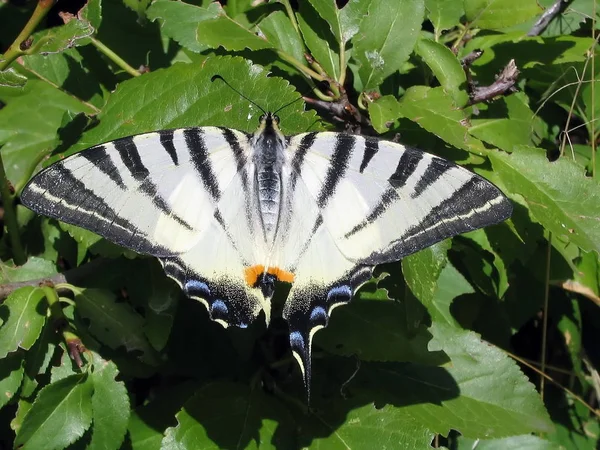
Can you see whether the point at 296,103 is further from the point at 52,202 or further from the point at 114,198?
the point at 52,202


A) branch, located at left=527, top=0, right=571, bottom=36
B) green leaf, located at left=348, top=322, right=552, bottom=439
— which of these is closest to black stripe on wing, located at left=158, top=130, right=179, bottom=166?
green leaf, located at left=348, top=322, right=552, bottom=439

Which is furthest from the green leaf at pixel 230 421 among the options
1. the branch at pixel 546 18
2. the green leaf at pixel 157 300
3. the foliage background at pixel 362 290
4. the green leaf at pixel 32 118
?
the branch at pixel 546 18

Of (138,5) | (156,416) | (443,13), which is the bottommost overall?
(156,416)

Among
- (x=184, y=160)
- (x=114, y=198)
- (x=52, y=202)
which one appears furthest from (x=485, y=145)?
(x=52, y=202)

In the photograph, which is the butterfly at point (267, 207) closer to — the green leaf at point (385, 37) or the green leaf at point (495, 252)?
the green leaf at point (385, 37)

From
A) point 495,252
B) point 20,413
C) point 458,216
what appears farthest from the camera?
point 495,252

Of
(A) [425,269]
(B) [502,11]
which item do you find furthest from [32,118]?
(B) [502,11]

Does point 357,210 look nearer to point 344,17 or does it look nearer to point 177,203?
point 177,203
